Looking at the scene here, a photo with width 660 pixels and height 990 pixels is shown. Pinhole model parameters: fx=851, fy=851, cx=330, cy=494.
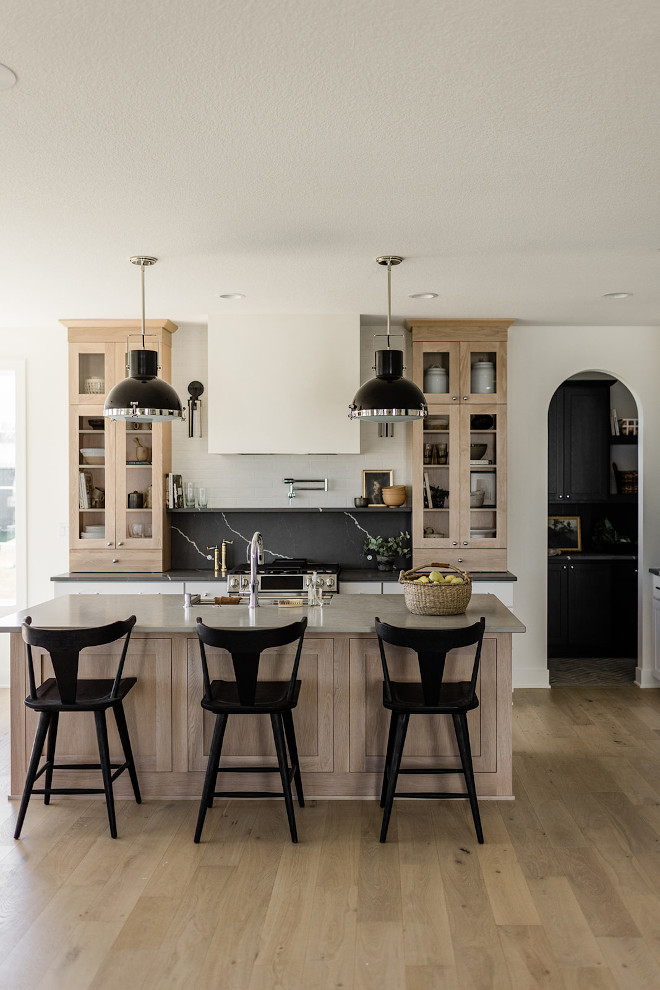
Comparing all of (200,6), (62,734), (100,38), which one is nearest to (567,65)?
(200,6)

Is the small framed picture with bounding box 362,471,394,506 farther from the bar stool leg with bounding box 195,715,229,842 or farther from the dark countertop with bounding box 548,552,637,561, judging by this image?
the bar stool leg with bounding box 195,715,229,842

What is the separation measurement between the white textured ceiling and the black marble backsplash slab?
6.53 feet

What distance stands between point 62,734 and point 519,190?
318 cm

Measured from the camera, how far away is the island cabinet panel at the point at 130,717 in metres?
4.05

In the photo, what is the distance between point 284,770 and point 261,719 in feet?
1.56

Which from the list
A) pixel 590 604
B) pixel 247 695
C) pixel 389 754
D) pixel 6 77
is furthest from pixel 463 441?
pixel 6 77

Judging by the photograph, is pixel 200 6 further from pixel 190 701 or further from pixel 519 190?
pixel 190 701

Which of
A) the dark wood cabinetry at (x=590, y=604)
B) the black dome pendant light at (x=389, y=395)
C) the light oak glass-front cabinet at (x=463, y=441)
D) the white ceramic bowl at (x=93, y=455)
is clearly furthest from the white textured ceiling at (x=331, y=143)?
the dark wood cabinetry at (x=590, y=604)

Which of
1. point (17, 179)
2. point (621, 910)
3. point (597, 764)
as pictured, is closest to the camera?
point (621, 910)

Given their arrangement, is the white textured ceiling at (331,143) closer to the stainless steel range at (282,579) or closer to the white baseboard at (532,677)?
the stainless steel range at (282,579)

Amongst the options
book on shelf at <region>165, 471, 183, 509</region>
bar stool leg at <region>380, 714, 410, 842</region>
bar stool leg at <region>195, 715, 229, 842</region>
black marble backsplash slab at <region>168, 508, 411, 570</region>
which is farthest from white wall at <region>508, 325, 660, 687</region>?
bar stool leg at <region>195, 715, 229, 842</region>

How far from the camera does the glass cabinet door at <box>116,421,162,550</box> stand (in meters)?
6.08

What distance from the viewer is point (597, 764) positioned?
4.56 meters

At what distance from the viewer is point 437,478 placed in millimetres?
6184
